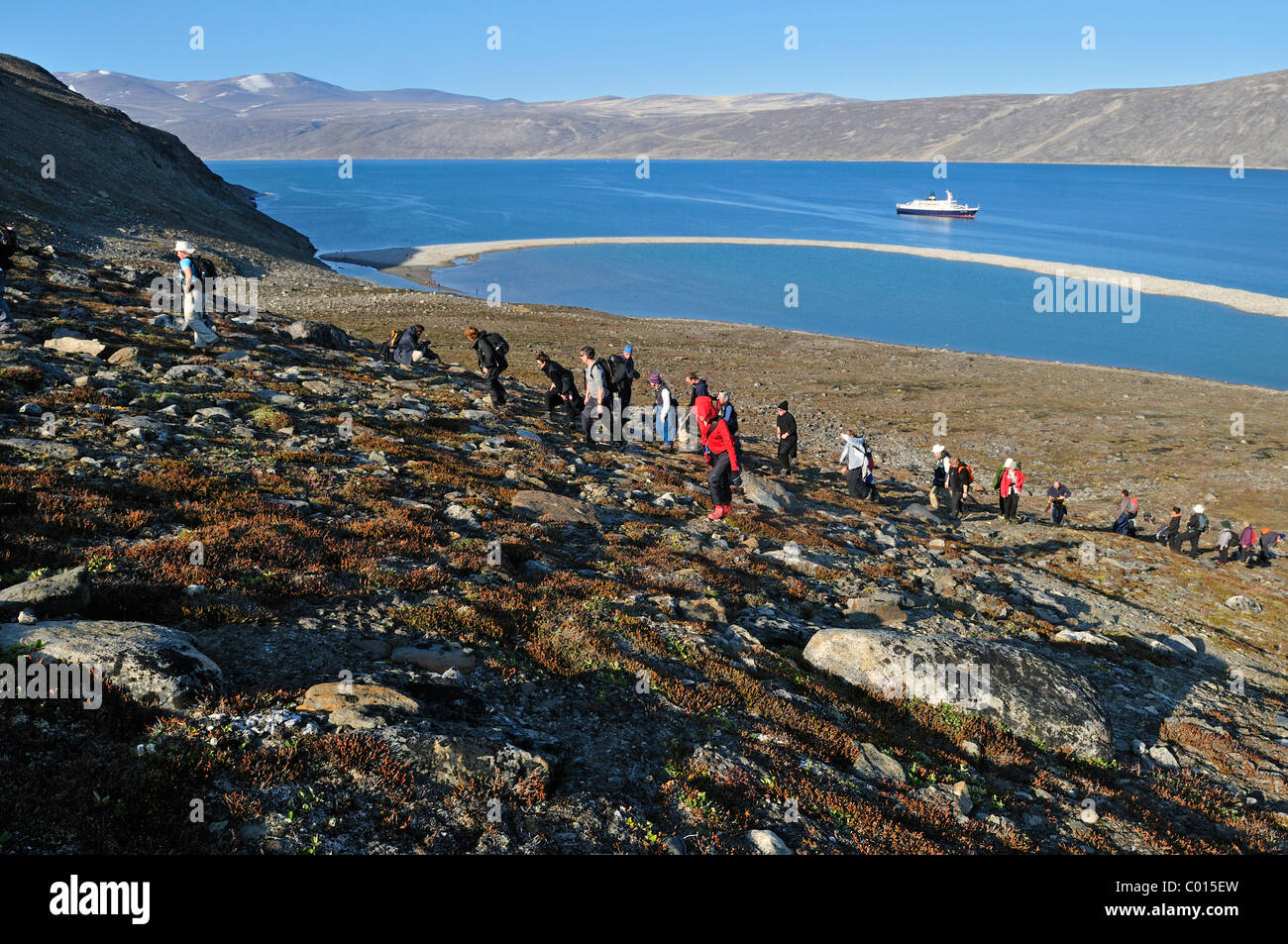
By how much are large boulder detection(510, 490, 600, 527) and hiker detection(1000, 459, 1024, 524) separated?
1497cm

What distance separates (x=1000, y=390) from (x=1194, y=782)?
123 ft

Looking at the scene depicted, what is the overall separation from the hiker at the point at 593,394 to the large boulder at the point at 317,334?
1179 centimetres

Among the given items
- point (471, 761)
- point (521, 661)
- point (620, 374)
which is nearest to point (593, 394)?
point (620, 374)

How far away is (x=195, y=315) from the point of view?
69.5 ft

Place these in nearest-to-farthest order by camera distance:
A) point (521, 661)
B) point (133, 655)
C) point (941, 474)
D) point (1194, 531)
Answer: point (133, 655) → point (521, 661) → point (1194, 531) → point (941, 474)

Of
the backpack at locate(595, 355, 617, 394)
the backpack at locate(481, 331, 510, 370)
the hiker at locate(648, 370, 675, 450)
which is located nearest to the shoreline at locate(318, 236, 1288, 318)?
the hiker at locate(648, 370, 675, 450)

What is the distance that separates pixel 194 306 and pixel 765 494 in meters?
16.8

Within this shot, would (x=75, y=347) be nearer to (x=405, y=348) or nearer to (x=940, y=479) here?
(x=405, y=348)

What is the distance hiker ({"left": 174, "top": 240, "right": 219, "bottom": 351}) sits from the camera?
18.6m

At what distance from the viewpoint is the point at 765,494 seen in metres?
19.6

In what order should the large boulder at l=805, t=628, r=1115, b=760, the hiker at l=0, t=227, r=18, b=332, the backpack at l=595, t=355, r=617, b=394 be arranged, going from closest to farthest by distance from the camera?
the large boulder at l=805, t=628, r=1115, b=760
the hiker at l=0, t=227, r=18, b=332
the backpack at l=595, t=355, r=617, b=394

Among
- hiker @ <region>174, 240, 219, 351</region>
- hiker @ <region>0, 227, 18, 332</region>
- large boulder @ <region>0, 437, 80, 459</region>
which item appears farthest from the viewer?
hiker @ <region>174, 240, 219, 351</region>

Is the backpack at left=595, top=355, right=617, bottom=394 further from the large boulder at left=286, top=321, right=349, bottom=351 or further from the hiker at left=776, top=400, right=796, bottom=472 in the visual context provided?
the large boulder at left=286, top=321, right=349, bottom=351

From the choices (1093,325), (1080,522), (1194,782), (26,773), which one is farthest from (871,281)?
(26,773)
